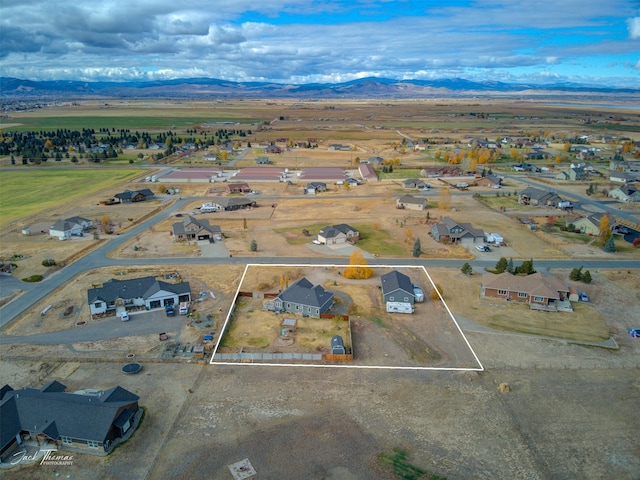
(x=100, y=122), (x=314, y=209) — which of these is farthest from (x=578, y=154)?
(x=100, y=122)

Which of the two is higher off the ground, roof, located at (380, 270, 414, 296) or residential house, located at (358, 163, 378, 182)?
residential house, located at (358, 163, 378, 182)

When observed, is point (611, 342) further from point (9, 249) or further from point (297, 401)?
point (9, 249)

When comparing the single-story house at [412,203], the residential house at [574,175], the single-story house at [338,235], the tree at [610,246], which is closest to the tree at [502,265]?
the tree at [610,246]

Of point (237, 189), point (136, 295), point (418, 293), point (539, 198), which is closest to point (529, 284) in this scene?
point (418, 293)

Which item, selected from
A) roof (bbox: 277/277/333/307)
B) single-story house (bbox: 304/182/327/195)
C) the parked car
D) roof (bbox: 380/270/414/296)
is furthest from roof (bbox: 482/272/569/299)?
single-story house (bbox: 304/182/327/195)

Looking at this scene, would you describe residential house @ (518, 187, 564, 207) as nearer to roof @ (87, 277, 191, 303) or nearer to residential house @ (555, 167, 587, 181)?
residential house @ (555, 167, 587, 181)

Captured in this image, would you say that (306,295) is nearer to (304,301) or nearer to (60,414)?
(304,301)
